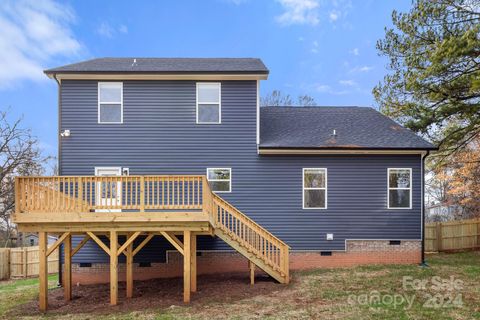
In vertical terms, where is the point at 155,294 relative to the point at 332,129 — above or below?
below

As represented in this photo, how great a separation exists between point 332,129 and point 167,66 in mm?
6201

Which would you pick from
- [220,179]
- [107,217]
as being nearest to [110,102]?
[220,179]

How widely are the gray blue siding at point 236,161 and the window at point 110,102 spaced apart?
0.17m

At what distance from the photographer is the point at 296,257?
11789mm

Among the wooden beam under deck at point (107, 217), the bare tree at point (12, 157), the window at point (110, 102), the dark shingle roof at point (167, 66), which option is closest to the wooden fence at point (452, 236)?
the dark shingle roof at point (167, 66)

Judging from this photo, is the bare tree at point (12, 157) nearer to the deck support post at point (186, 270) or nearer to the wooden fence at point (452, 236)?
the deck support post at point (186, 270)

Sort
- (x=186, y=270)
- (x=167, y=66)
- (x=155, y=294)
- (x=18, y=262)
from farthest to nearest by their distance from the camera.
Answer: (x=18, y=262), (x=167, y=66), (x=155, y=294), (x=186, y=270)

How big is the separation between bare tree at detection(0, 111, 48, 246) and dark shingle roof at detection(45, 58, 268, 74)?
11.2 metres

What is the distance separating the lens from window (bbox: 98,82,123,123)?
11.7 meters

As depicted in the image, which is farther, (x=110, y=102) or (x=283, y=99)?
(x=283, y=99)

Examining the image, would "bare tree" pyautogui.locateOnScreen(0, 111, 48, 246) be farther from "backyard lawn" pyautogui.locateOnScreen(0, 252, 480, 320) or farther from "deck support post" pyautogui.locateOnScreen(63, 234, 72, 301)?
"deck support post" pyautogui.locateOnScreen(63, 234, 72, 301)

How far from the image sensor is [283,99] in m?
30.0

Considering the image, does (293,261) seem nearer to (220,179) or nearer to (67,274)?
(220,179)

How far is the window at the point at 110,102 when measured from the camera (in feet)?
38.3
